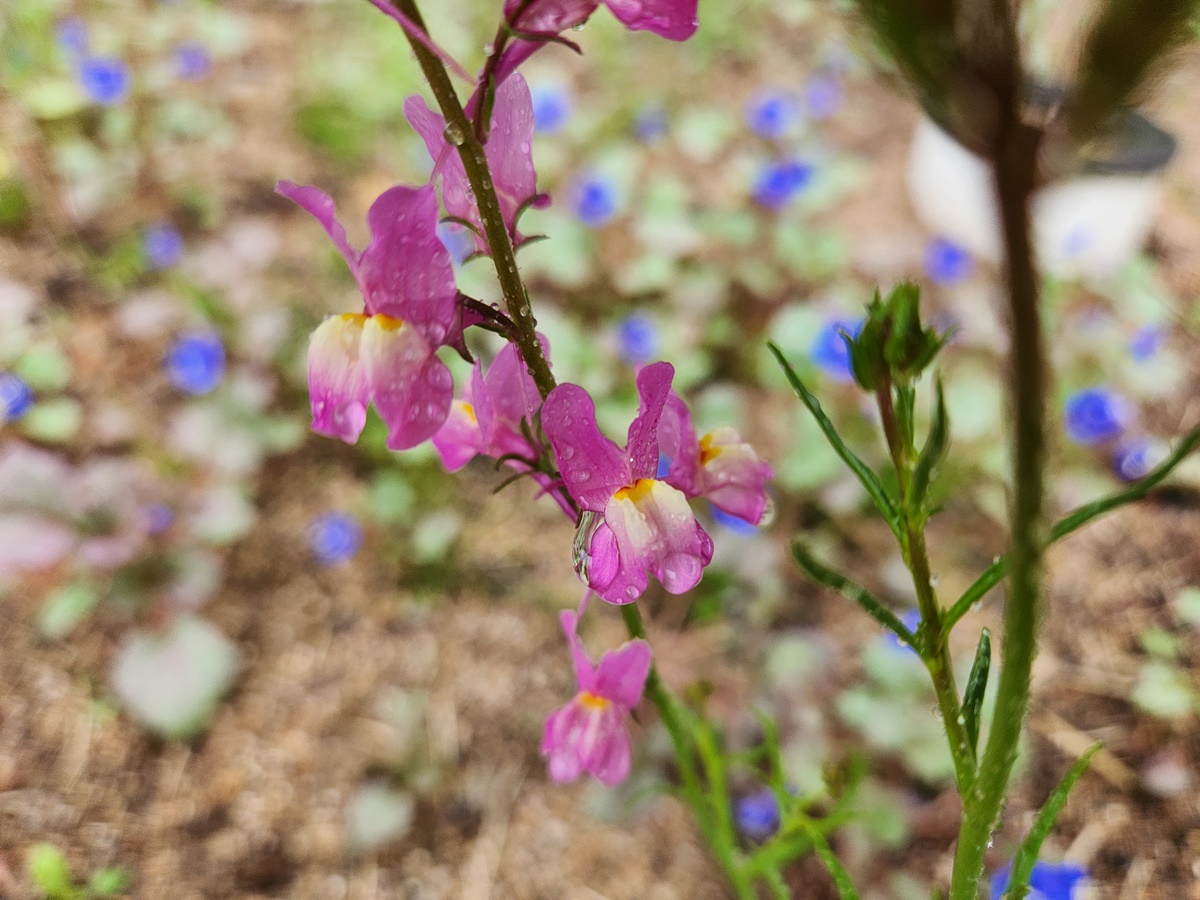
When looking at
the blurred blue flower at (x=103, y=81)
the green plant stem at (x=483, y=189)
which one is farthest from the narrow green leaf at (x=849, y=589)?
the blurred blue flower at (x=103, y=81)

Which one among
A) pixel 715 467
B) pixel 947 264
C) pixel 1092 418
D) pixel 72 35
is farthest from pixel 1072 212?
pixel 72 35

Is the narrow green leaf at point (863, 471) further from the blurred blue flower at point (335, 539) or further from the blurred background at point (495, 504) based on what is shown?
the blurred blue flower at point (335, 539)

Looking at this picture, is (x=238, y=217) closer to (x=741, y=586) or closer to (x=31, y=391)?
(x=31, y=391)

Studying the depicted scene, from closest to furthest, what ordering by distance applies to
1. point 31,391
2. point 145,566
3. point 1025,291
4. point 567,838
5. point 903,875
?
point 1025,291
point 903,875
point 567,838
point 145,566
point 31,391

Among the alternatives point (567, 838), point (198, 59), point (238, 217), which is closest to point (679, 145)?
point (238, 217)

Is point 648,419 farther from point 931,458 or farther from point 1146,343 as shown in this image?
point 1146,343
